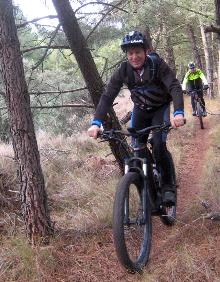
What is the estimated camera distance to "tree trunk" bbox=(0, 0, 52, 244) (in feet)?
14.6

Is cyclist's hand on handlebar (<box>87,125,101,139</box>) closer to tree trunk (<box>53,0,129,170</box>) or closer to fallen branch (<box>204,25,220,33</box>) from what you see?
fallen branch (<box>204,25,220,33</box>)

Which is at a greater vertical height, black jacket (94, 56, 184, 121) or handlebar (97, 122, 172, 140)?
black jacket (94, 56, 184, 121)

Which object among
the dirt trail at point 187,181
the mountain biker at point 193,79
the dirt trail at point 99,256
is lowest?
the dirt trail at point 187,181

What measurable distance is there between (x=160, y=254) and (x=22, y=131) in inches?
77.3

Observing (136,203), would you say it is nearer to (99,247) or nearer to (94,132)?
(99,247)

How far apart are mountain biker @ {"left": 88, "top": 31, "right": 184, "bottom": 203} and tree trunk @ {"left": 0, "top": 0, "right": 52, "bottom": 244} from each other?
30.5 inches

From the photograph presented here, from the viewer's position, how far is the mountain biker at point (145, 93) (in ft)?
14.4

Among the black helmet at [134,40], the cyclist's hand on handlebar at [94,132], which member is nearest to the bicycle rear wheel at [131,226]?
the cyclist's hand on handlebar at [94,132]

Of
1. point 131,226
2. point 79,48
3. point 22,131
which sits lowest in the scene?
point 131,226

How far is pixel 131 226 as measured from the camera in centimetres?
420

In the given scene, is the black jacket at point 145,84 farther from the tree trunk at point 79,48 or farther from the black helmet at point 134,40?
the tree trunk at point 79,48

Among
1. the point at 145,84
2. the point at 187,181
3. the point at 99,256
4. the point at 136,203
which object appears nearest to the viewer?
the point at 99,256

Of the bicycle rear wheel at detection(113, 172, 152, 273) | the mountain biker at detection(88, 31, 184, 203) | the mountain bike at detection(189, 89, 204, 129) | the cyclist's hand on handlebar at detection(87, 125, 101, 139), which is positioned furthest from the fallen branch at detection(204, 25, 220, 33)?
the mountain bike at detection(189, 89, 204, 129)

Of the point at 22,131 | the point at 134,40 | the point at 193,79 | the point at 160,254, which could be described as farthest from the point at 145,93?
the point at 193,79
